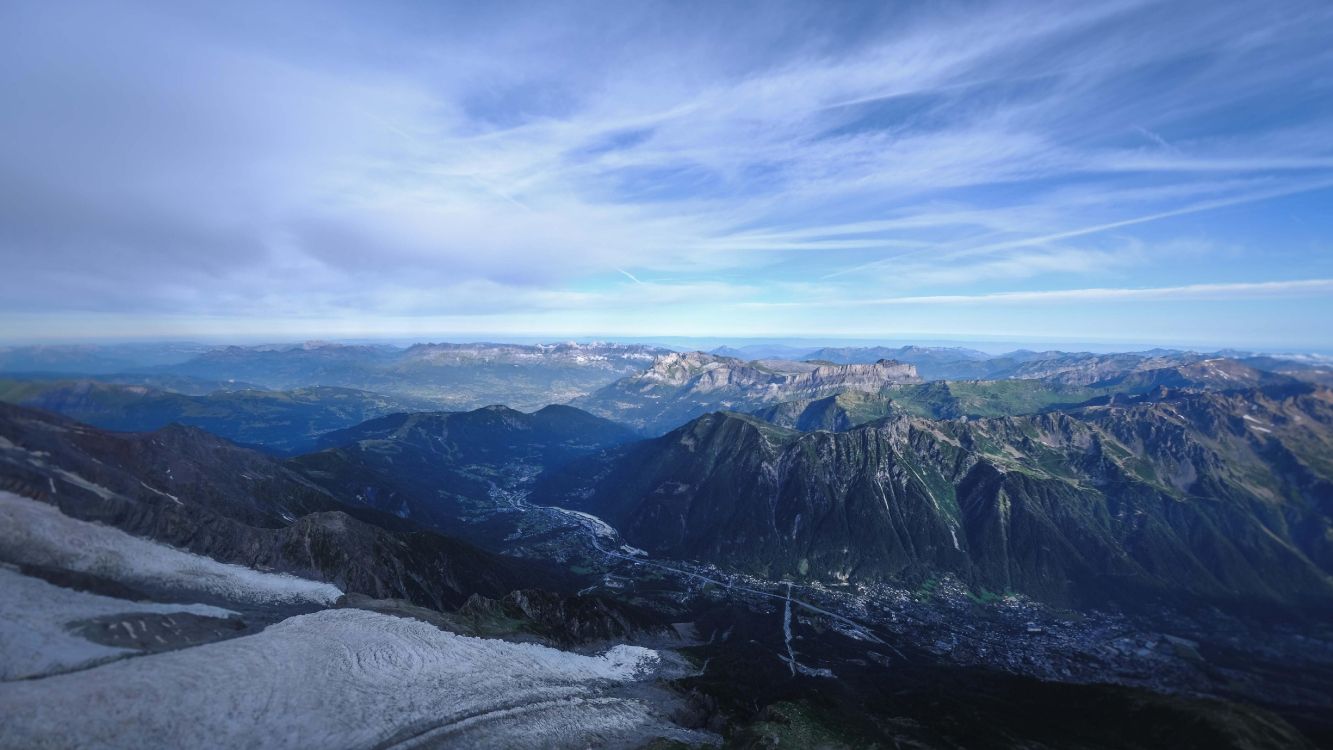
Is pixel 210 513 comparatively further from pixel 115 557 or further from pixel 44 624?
pixel 44 624

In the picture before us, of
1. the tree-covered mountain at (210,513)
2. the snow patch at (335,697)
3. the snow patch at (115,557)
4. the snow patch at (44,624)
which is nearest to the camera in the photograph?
the snow patch at (335,697)

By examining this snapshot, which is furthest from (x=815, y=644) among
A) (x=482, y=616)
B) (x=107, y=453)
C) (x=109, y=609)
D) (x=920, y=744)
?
(x=107, y=453)

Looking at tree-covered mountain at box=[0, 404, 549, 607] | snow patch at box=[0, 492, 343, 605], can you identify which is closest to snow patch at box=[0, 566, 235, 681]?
snow patch at box=[0, 492, 343, 605]

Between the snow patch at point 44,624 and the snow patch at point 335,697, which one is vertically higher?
the snow patch at point 44,624

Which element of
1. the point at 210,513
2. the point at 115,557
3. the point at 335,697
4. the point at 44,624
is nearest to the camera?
the point at 44,624

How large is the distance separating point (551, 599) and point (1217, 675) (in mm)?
190330

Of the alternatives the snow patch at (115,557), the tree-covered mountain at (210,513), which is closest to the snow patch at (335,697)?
the snow patch at (115,557)

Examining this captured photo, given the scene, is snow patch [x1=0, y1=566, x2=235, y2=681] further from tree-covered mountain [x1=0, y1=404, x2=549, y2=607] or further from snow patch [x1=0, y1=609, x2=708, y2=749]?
tree-covered mountain [x1=0, y1=404, x2=549, y2=607]

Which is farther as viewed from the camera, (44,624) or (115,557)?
(115,557)

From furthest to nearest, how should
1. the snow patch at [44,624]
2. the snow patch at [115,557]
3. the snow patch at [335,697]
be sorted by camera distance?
the snow patch at [115,557] < the snow patch at [44,624] < the snow patch at [335,697]

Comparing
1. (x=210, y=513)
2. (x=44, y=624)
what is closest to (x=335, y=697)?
(x=44, y=624)

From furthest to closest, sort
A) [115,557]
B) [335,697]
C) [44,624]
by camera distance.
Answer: [115,557] < [335,697] < [44,624]

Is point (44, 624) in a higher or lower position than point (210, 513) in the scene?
higher

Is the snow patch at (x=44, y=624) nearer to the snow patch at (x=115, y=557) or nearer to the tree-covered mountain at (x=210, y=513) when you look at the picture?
the snow patch at (x=115, y=557)
